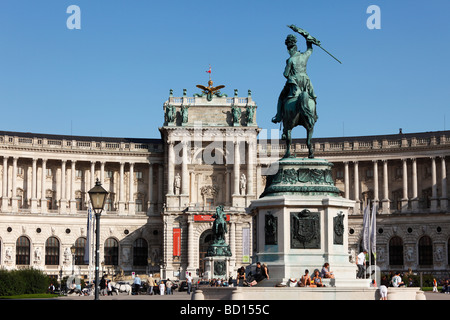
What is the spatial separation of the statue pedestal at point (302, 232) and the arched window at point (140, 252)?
268 feet

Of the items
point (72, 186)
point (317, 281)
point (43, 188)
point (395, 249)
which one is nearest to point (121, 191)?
point (72, 186)

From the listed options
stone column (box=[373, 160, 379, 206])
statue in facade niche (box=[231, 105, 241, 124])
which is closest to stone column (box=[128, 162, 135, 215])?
statue in facade niche (box=[231, 105, 241, 124])

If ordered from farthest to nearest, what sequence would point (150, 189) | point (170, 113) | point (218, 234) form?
point (150, 189) → point (170, 113) → point (218, 234)

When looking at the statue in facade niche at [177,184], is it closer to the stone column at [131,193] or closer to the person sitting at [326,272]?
the stone column at [131,193]

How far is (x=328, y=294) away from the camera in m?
28.7

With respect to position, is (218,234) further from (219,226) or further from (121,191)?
(121,191)

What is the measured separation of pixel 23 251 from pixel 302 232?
82.8m

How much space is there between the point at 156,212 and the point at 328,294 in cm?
8604

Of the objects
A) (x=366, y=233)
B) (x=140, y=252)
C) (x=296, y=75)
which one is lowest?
(x=140, y=252)

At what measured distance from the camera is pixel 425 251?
344 ft

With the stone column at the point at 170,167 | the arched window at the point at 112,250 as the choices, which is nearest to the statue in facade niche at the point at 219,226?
the stone column at the point at 170,167

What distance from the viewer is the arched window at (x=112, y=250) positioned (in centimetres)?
11138
